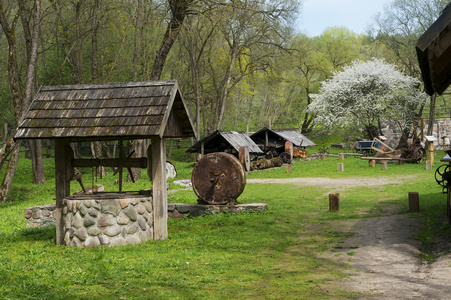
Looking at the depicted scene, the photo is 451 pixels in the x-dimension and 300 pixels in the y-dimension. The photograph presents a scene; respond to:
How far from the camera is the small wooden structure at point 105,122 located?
1021cm

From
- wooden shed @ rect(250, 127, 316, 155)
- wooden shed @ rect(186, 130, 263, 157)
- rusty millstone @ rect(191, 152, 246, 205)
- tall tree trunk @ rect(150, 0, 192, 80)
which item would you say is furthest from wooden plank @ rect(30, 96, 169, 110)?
wooden shed @ rect(250, 127, 316, 155)

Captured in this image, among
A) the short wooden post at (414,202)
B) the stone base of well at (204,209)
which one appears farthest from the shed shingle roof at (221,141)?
the short wooden post at (414,202)

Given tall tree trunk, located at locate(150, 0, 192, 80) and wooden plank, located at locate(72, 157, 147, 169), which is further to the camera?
tall tree trunk, located at locate(150, 0, 192, 80)

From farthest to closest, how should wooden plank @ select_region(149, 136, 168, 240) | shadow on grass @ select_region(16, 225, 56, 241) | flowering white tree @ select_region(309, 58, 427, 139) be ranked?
flowering white tree @ select_region(309, 58, 427, 139)
shadow on grass @ select_region(16, 225, 56, 241)
wooden plank @ select_region(149, 136, 168, 240)

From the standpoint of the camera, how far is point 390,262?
27.4ft

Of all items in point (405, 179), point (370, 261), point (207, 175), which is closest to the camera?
point (370, 261)

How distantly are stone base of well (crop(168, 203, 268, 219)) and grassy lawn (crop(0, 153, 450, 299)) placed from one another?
15.0 inches

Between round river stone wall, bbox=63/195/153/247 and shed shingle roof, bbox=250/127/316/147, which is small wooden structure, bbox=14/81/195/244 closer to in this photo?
round river stone wall, bbox=63/195/153/247

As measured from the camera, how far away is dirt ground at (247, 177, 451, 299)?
6.57 metres

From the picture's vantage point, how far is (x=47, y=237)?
1171 centimetres

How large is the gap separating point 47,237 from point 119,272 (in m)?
4.39

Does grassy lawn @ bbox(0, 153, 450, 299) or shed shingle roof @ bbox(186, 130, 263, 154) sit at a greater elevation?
shed shingle roof @ bbox(186, 130, 263, 154)

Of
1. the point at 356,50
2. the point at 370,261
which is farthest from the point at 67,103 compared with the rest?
the point at 356,50

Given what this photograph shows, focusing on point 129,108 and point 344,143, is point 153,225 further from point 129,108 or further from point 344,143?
point 344,143
